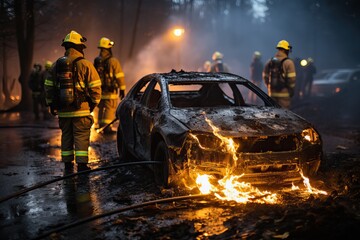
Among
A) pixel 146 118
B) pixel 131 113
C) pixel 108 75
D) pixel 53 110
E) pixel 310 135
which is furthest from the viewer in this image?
pixel 108 75

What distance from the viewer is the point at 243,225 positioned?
398 centimetres

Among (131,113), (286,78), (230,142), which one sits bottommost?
(230,142)

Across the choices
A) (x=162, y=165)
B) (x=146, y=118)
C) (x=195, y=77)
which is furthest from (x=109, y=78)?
(x=162, y=165)

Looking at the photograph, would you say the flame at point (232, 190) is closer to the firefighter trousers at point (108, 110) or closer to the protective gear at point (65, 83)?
the protective gear at point (65, 83)

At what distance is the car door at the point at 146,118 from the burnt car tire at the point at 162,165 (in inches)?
13.2

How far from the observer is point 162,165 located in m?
5.27

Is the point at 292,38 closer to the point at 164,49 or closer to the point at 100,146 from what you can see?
the point at 164,49

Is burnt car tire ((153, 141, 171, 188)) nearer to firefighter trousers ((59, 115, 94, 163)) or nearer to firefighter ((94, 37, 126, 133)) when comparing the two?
firefighter trousers ((59, 115, 94, 163))

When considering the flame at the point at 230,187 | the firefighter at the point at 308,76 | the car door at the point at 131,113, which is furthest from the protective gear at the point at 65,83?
the firefighter at the point at 308,76

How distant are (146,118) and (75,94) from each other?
1.23 meters

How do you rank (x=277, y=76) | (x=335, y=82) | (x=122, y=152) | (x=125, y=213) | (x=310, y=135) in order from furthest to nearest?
(x=335, y=82)
(x=277, y=76)
(x=122, y=152)
(x=310, y=135)
(x=125, y=213)

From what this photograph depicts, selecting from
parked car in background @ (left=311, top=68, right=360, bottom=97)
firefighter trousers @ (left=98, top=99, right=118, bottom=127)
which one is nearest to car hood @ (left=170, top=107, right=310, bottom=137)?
firefighter trousers @ (left=98, top=99, right=118, bottom=127)

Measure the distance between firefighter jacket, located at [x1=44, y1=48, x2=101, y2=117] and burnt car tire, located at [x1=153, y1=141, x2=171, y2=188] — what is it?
1.63 m

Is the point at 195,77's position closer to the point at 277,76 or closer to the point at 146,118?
the point at 146,118
